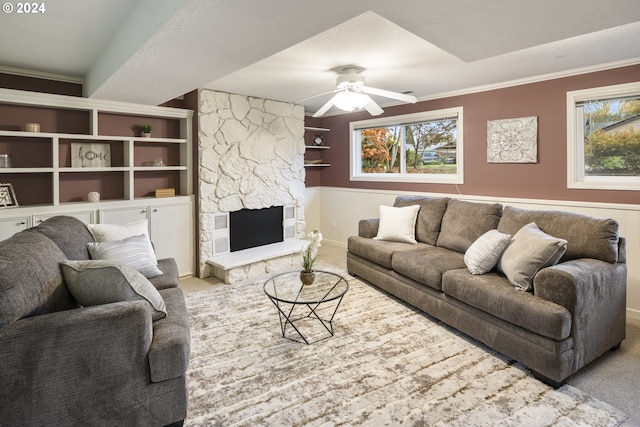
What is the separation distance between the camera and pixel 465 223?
3740 millimetres

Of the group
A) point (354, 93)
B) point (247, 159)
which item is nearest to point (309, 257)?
point (354, 93)

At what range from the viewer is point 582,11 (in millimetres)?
1842

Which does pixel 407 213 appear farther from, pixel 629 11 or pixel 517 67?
pixel 629 11

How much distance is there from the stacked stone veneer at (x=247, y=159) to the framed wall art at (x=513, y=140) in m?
2.66

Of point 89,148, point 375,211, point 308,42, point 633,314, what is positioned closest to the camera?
point 308,42

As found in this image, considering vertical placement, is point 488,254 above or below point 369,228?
below

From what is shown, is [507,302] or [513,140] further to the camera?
[513,140]

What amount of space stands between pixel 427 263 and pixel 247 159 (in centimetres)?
280

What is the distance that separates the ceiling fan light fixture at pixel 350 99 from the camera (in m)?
3.43

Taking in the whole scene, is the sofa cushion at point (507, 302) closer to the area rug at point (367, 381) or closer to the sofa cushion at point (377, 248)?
the area rug at point (367, 381)

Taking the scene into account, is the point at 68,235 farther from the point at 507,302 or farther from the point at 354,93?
the point at 507,302

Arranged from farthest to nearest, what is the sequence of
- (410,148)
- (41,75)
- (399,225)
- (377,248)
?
(410,148), (399,225), (377,248), (41,75)

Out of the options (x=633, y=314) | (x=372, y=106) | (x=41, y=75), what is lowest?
(x=633, y=314)

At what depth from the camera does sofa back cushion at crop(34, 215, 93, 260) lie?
91.1 inches
